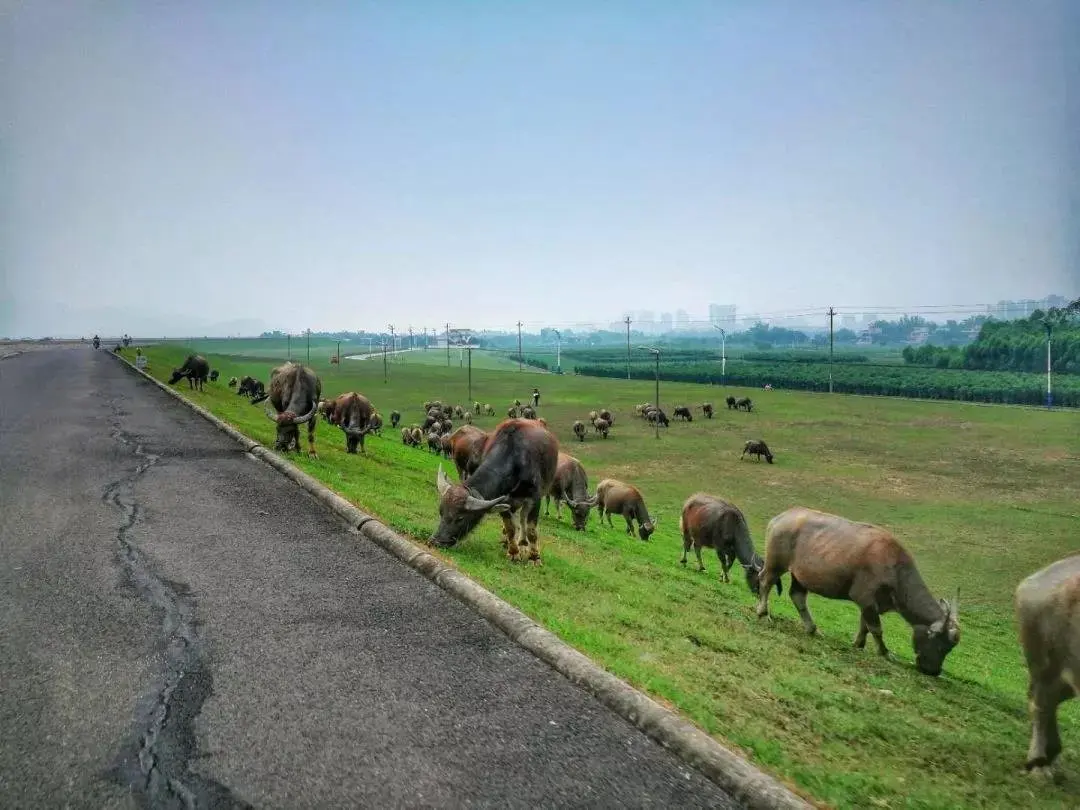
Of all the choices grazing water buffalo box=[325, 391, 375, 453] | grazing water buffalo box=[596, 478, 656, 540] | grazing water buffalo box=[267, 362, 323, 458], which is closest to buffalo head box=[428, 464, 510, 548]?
grazing water buffalo box=[267, 362, 323, 458]

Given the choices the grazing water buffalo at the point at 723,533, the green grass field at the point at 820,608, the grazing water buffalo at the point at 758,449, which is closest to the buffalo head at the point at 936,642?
the green grass field at the point at 820,608

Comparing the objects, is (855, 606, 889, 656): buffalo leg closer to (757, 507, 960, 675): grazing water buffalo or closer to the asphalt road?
(757, 507, 960, 675): grazing water buffalo

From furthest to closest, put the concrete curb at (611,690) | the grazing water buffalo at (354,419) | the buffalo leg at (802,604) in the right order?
the grazing water buffalo at (354,419) < the buffalo leg at (802,604) < the concrete curb at (611,690)

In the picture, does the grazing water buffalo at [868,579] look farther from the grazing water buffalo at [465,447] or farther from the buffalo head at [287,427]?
the buffalo head at [287,427]

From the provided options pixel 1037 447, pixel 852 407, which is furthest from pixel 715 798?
pixel 852 407

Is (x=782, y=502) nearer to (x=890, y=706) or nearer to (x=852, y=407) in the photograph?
(x=890, y=706)

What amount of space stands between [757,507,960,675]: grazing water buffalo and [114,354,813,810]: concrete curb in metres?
5.44

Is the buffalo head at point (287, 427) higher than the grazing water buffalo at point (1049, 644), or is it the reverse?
the buffalo head at point (287, 427)

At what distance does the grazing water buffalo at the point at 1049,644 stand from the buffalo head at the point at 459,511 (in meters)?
6.59

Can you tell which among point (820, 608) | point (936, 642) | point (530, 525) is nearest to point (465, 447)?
point (530, 525)

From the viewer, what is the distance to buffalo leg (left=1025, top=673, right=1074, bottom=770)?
20.8 ft

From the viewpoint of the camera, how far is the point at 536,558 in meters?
11.4

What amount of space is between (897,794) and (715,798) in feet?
4.82

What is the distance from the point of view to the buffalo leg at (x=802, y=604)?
1143 centimetres
